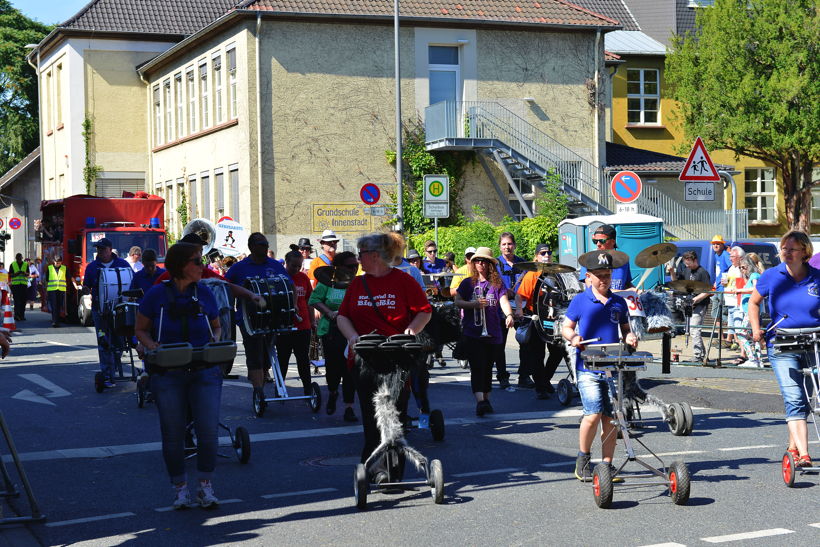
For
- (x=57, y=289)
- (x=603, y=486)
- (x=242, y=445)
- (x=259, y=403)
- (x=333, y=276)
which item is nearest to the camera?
(x=603, y=486)

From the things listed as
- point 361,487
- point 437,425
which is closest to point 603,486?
point 361,487

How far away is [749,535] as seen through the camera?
703 centimetres

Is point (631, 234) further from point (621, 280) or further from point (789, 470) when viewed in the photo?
point (789, 470)

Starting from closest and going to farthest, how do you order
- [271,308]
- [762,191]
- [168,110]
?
[271,308] < [168,110] < [762,191]

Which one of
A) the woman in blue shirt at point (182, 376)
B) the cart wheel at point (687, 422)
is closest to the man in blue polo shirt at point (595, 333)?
the woman in blue shirt at point (182, 376)

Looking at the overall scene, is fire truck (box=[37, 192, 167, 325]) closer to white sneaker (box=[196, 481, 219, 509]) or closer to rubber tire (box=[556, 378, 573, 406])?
rubber tire (box=[556, 378, 573, 406])

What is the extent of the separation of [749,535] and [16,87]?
64.4m

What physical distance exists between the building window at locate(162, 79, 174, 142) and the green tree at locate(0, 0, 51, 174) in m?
23.5

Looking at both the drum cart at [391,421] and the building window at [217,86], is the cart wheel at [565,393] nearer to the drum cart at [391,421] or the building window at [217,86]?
the drum cart at [391,421]

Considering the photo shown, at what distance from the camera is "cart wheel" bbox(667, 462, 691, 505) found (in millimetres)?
7836

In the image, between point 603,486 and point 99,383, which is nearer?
point 603,486

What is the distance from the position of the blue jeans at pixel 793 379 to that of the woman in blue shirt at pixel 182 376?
13.4 feet

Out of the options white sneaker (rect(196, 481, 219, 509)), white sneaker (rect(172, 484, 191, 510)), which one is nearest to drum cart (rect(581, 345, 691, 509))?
white sneaker (rect(196, 481, 219, 509))

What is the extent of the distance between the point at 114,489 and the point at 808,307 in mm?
5262
